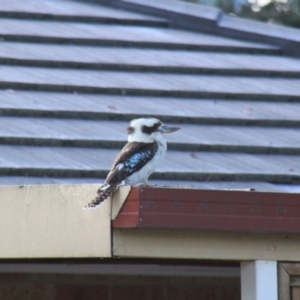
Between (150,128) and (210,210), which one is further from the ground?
(150,128)

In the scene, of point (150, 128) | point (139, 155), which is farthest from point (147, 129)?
point (139, 155)

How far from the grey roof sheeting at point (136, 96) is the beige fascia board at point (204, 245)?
156cm

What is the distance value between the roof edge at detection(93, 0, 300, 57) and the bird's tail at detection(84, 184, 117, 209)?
439cm

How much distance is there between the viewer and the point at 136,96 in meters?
6.80

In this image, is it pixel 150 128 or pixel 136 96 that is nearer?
pixel 150 128

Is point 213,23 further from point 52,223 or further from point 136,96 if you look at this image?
point 52,223

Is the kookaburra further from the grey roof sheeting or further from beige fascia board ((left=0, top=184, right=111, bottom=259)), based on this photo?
the grey roof sheeting

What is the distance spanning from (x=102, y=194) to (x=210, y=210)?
0.43m

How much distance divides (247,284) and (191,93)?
2943 millimetres

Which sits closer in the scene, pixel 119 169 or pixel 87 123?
pixel 119 169

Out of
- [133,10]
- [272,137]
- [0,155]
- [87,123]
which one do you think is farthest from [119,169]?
[133,10]

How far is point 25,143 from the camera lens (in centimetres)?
595

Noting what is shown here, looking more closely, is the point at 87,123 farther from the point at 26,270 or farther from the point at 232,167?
the point at 26,270

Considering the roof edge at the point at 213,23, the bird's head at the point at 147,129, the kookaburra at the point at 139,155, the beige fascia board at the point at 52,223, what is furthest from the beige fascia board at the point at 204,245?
the roof edge at the point at 213,23
